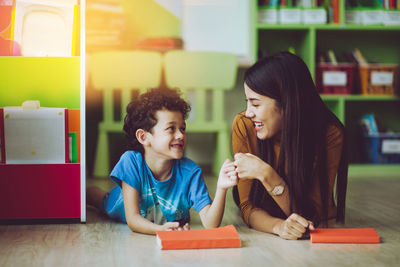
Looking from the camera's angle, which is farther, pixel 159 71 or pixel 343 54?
pixel 343 54

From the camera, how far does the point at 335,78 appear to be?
303 centimetres

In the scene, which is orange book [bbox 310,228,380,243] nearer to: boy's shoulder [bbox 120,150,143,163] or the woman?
the woman

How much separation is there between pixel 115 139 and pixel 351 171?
1.66 meters

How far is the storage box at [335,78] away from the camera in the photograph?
303cm

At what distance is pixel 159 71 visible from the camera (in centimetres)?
286

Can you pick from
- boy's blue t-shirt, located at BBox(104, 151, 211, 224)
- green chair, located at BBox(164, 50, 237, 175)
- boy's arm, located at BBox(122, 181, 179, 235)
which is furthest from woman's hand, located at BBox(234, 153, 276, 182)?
green chair, located at BBox(164, 50, 237, 175)

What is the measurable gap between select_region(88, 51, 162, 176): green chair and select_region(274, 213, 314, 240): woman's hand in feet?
5.64

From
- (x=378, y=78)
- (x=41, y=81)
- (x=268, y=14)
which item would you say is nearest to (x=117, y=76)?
(x=268, y=14)

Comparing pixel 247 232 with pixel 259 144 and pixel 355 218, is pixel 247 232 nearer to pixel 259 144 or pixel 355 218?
pixel 259 144

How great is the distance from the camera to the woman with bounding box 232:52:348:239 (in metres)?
1.32

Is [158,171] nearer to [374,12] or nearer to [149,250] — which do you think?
[149,250]

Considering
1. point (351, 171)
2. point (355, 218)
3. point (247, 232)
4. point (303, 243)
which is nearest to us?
point (303, 243)

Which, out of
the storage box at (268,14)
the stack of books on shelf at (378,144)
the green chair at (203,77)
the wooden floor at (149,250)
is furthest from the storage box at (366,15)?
the wooden floor at (149,250)

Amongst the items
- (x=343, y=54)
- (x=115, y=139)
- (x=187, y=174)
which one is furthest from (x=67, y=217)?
(x=343, y=54)
